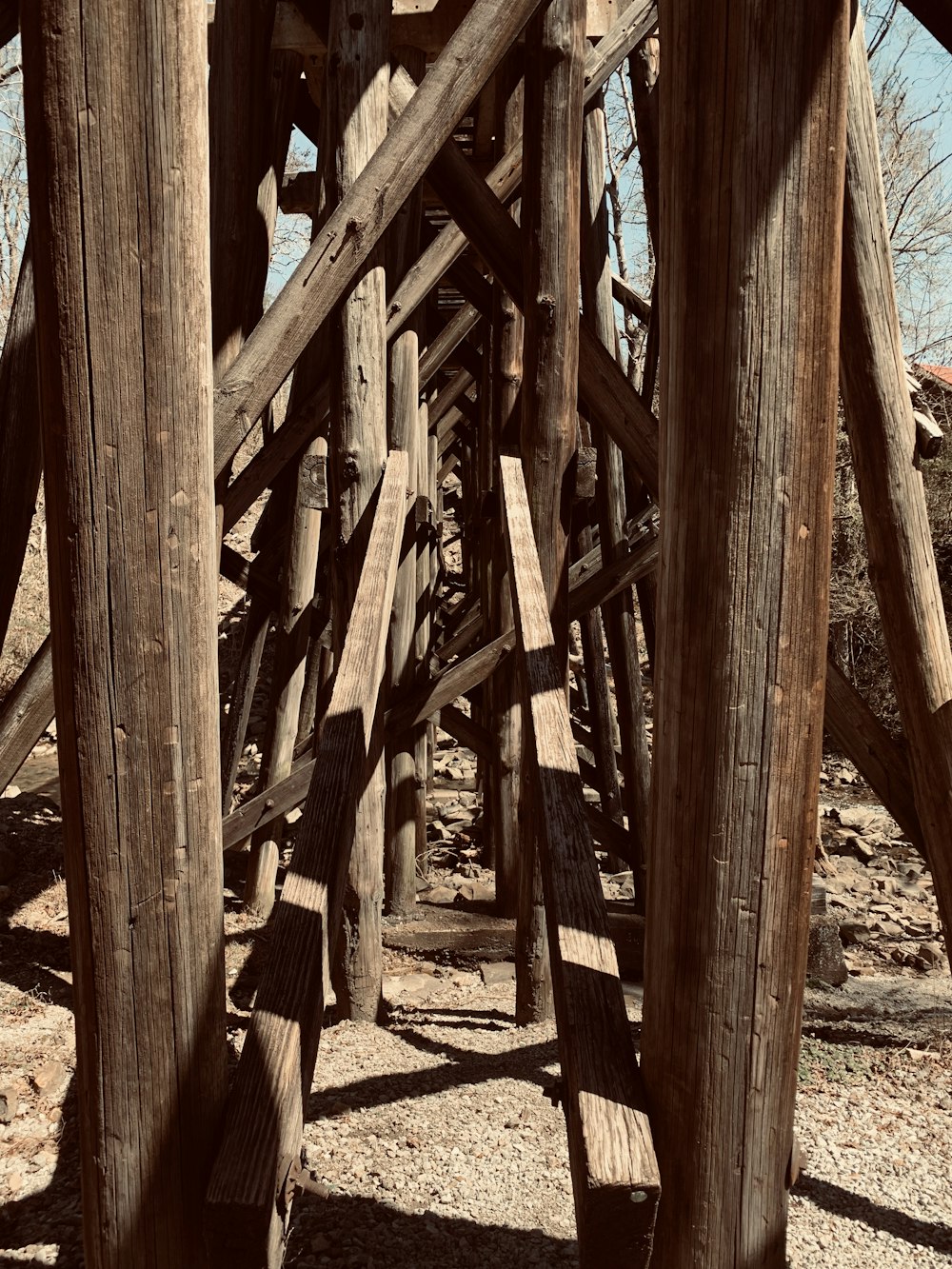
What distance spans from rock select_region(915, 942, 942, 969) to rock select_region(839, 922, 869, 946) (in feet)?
0.81

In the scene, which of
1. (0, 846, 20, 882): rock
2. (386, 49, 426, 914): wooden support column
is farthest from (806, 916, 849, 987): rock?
(0, 846, 20, 882): rock

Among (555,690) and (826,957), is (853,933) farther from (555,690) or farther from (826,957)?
(555,690)

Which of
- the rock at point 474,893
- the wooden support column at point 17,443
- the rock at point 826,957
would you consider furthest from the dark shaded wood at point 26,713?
the rock at point 826,957

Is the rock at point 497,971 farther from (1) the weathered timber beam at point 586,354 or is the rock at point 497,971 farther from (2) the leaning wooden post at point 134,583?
(2) the leaning wooden post at point 134,583

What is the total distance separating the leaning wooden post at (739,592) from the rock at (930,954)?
12.2ft

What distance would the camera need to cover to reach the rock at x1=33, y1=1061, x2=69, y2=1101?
10.3 ft

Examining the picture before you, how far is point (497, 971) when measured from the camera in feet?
14.3

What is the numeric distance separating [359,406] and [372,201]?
0.98 metres

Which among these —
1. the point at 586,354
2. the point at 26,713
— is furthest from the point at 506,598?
the point at 26,713

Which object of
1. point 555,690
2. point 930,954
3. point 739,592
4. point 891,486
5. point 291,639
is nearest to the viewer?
point 739,592

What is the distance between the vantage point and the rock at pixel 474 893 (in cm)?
507

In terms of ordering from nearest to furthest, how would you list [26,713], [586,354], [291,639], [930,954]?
[26,713] → [586,354] → [291,639] → [930,954]

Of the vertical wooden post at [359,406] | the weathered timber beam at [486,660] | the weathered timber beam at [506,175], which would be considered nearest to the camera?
the vertical wooden post at [359,406]

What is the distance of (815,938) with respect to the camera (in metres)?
4.23
